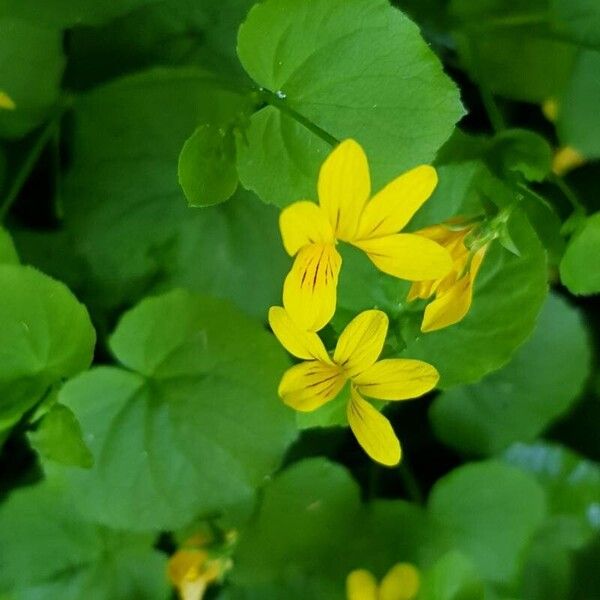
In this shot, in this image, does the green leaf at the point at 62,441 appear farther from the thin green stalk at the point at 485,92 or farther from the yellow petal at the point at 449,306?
the thin green stalk at the point at 485,92

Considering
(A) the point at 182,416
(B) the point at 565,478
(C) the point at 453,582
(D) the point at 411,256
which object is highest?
(D) the point at 411,256

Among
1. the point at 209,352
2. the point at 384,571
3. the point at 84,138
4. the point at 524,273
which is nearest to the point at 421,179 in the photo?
the point at 524,273

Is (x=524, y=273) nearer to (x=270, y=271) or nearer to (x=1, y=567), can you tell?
(x=270, y=271)

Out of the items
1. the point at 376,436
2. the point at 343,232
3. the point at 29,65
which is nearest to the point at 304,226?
the point at 343,232

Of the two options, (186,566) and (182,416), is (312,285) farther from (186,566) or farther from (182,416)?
(186,566)

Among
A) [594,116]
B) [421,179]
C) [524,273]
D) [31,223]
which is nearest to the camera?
[421,179]

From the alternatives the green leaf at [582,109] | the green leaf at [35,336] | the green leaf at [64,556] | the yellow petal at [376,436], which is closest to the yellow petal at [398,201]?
the yellow petal at [376,436]
